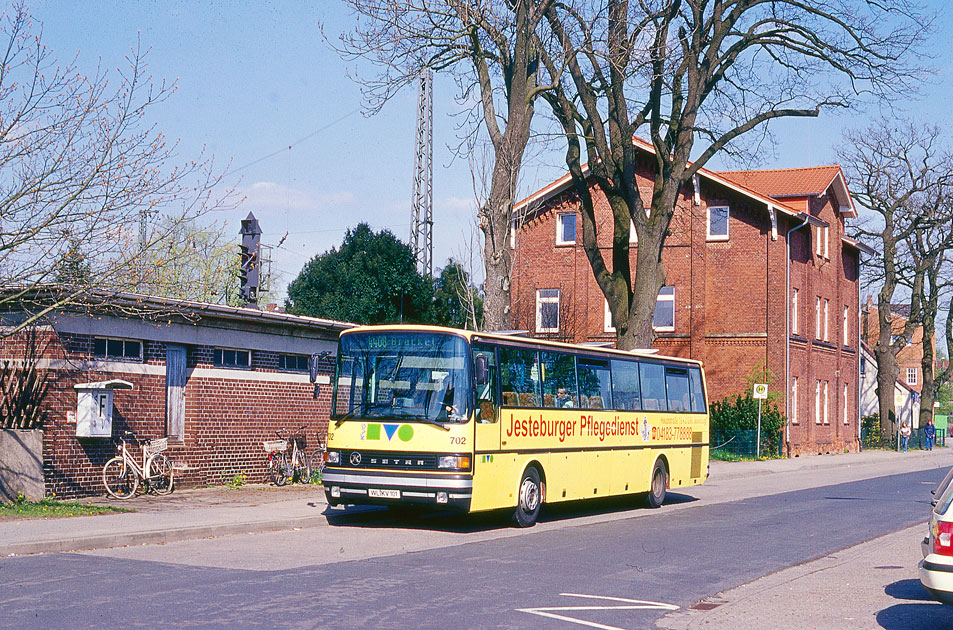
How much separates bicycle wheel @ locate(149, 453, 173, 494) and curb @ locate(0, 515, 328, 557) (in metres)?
3.78

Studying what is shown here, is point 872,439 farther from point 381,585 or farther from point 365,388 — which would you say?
point 381,585

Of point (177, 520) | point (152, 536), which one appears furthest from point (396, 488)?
point (152, 536)

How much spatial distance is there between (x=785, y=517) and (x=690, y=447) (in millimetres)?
4057

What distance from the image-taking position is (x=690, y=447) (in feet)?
75.3

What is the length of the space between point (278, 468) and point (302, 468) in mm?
769

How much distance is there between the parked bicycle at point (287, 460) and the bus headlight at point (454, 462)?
23.1ft

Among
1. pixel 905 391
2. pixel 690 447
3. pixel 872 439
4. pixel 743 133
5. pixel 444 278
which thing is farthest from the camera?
pixel 905 391

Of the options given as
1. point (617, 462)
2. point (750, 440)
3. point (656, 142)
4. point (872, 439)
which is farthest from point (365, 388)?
point (872, 439)

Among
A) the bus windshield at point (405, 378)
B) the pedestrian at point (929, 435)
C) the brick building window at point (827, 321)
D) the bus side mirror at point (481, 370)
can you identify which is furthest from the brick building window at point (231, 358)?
the pedestrian at point (929, 435)

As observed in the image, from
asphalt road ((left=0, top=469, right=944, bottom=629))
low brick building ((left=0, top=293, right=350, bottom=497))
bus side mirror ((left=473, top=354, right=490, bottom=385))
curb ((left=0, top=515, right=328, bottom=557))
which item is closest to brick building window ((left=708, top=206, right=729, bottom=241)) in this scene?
low brick building ((left=0, top=293, right=350, bottom=497))

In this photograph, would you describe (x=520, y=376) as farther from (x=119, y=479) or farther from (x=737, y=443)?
(x=737, y=443)

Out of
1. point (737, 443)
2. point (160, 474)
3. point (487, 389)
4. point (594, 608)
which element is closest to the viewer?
point (594, 608)

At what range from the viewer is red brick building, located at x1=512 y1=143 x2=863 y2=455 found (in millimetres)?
42344

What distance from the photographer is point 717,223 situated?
43.4 meters
